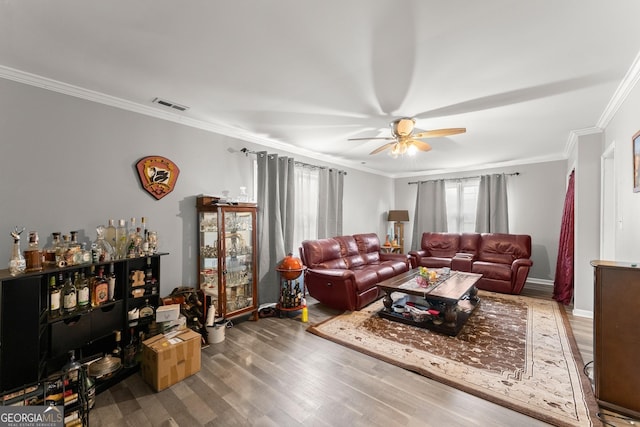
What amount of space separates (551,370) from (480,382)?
75 cm

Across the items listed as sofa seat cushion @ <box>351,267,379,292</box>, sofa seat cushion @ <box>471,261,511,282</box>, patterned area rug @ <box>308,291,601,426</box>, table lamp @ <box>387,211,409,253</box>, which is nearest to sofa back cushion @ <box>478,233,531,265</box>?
sofa seat cushion @ <box>471,261,511,282</box>

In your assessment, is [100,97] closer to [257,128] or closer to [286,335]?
[257,128]

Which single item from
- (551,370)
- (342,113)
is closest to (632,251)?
(551,370)

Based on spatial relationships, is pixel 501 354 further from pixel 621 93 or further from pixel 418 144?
pixel 621 93

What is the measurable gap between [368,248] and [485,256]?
2.35 meters

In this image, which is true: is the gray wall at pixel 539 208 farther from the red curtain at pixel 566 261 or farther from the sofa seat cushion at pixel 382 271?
the sofa seat cushion at pixel 382 271

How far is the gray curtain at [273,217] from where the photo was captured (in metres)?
3.79

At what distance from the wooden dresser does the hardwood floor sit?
65cm

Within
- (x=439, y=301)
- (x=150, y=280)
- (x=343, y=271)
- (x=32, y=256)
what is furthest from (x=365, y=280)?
(x=32, y=256)

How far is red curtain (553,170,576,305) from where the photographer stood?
396cm

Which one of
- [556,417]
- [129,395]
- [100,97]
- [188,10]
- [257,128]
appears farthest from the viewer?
[257,128]

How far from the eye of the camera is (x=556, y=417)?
175cm

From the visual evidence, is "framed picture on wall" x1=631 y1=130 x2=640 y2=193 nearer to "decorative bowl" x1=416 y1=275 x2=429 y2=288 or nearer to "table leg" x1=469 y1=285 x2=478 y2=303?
"decorative bowl" x1=416 y1=275 x2=429 y2=288

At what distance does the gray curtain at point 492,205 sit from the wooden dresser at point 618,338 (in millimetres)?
4017
